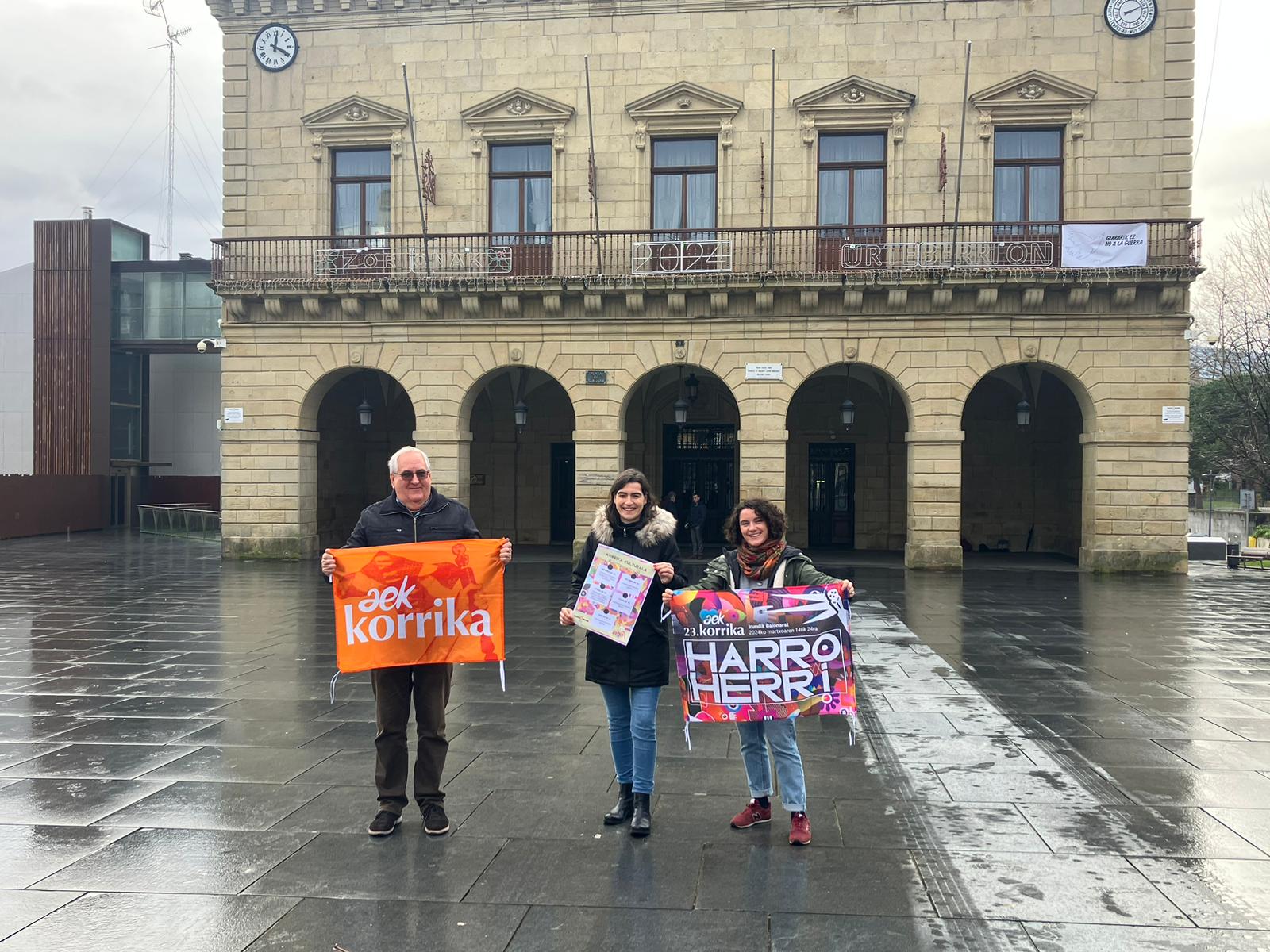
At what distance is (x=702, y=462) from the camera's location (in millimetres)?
27938

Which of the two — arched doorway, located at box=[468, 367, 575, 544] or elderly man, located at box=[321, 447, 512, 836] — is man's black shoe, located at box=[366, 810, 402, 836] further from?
arched doorway, located at box=[468, 367, 575, 544]

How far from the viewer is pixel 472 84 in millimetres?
22609

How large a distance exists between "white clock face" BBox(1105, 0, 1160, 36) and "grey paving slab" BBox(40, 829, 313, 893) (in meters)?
22.7

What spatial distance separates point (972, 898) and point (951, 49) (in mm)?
20817

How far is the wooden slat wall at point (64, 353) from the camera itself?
3441 centimetres

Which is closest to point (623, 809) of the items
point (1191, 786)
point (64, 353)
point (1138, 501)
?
point (1191, 786)

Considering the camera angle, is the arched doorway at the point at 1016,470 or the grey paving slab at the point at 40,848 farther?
the arched doorway at the point at 1016,470

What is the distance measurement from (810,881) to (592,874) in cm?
106

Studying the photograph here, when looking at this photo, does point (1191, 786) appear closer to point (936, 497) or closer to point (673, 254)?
point (936, 497)

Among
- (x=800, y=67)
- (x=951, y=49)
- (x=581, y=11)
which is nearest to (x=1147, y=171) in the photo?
(x=951, y=49)

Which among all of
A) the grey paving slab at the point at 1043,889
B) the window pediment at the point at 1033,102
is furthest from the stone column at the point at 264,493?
the grey paving slab at the point at 1043,889

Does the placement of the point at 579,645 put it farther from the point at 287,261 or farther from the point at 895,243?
the point at 287,261

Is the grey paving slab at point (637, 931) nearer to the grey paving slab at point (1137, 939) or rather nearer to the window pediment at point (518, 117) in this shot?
the grey paving slab at point (1137, 939)

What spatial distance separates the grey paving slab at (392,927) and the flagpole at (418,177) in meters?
19.0
